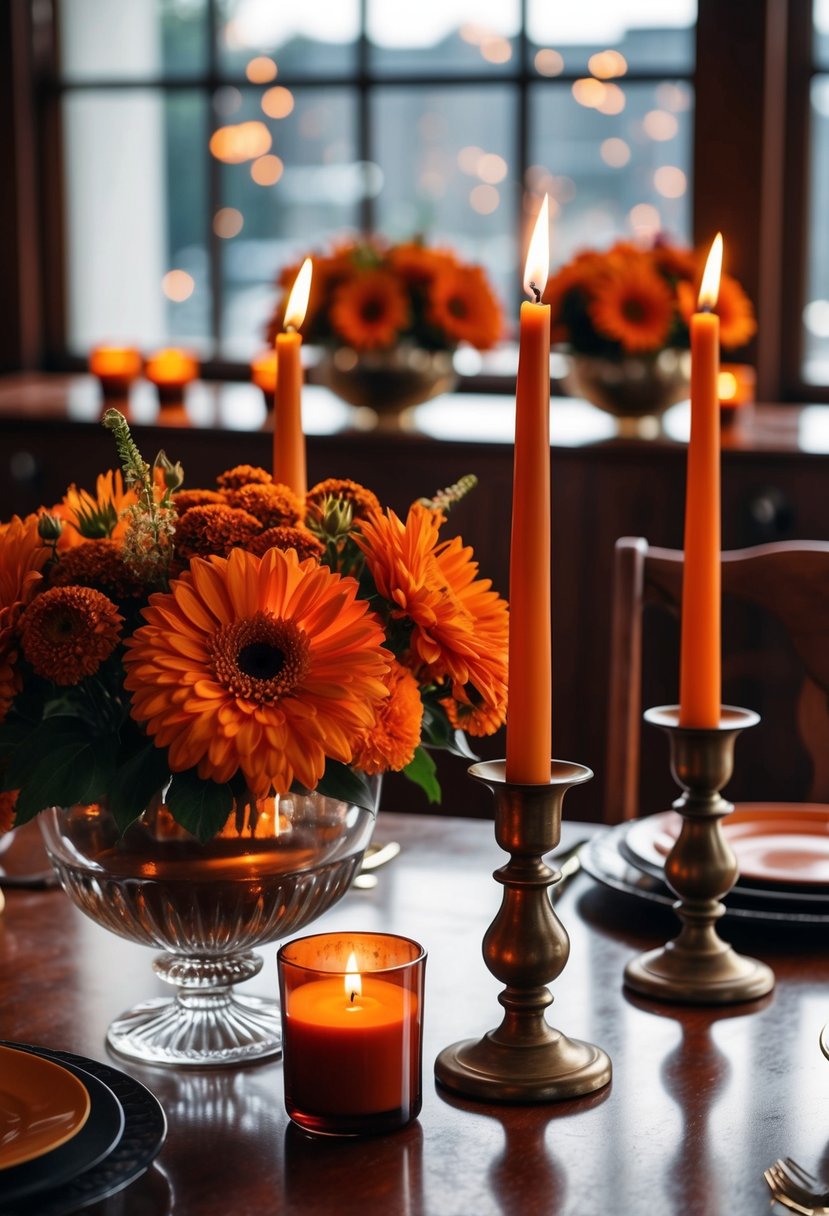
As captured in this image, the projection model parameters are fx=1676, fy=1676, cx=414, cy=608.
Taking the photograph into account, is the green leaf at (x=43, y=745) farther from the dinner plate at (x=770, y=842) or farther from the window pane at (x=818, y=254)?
the window pane at (x=818, y=254)

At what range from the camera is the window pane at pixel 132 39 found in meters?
3.01

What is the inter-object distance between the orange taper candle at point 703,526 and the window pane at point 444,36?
2.05 meters

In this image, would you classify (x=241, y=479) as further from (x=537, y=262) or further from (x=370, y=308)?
(x=370, y=308)

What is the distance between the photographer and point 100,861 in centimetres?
83

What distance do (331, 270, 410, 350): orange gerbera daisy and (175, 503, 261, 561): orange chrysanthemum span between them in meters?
1.58

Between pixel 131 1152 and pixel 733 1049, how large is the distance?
0.34 metres

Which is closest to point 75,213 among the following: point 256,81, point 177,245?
point 177,245

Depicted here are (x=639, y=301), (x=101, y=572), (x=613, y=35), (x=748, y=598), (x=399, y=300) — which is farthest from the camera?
(x=613, y=35)

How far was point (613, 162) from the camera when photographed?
2809mm

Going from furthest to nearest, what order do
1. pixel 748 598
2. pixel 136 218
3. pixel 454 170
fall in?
pixel 136 218
pixel 454 170
pixel 748 598

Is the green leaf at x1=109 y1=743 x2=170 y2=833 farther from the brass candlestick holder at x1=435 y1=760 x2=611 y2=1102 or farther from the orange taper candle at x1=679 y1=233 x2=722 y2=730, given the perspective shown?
the orange taper candle at x1=679 y1=233 x2=722 y2=730

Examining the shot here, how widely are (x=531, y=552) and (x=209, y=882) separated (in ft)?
0.75

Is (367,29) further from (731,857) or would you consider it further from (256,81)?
(731,857)

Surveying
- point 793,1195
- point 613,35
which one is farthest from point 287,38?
point 793,1195
